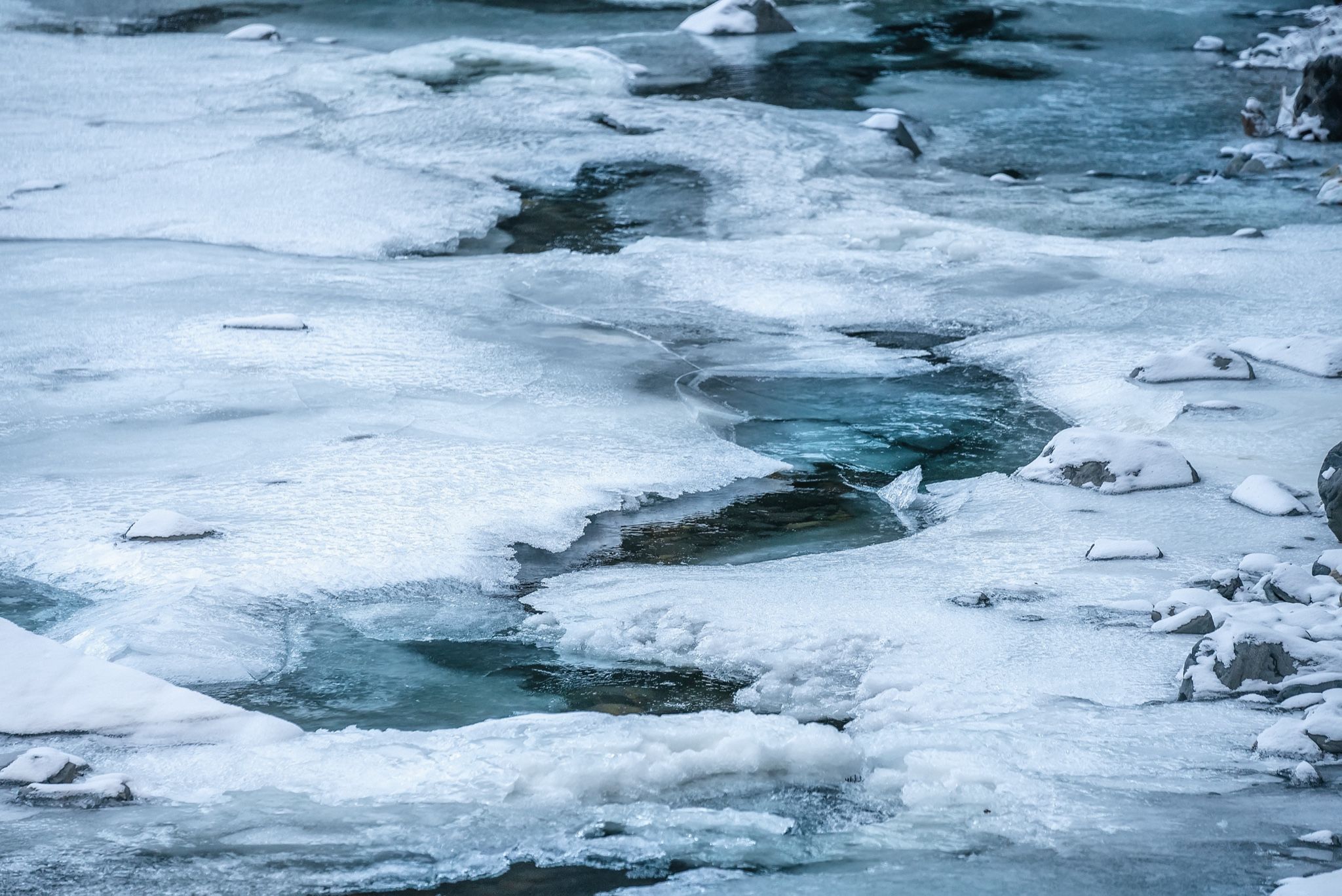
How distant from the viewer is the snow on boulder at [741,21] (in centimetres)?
1228

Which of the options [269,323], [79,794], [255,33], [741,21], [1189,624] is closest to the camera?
[79,794]

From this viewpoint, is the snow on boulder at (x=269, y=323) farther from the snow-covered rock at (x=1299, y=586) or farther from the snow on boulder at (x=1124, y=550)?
the snow-covered rock at (x=1299, y=586)

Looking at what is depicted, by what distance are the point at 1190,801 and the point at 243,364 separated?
11.6ft

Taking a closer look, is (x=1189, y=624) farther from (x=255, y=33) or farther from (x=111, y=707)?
(x=255, y=33)

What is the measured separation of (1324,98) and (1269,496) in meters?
6.24

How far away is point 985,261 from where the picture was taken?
628 centimetres

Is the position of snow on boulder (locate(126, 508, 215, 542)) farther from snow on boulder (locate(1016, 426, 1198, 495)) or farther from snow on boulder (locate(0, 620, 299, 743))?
snow on boulder (locate(1016, 426, 1198, 495))

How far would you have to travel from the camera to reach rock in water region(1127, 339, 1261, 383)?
4.78m

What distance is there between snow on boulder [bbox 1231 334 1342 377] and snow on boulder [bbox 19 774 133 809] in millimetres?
3933

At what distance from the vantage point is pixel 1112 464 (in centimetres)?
400

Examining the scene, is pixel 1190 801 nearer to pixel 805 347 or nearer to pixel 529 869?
pixel 529 869

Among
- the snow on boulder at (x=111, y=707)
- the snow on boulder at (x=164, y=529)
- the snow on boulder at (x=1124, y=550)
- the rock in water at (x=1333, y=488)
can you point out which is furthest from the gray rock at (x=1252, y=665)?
the snow on boulder at (x=164, y=529)

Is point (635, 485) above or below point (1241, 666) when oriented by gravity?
below

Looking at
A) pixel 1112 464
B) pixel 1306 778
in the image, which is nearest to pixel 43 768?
pixel 1306 778
